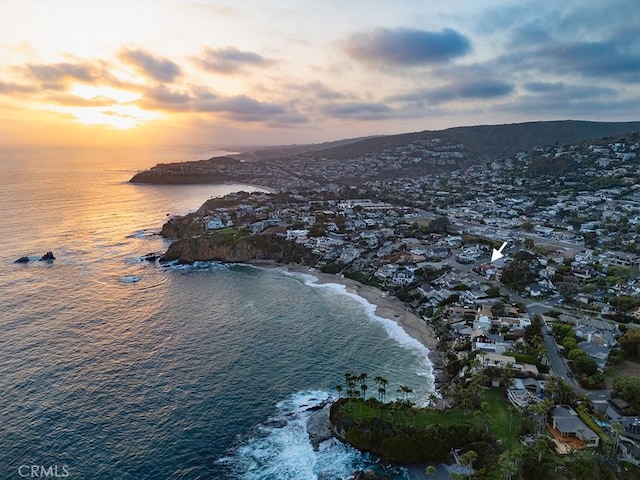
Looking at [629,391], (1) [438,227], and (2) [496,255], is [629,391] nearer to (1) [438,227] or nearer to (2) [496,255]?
(2) [496,255]

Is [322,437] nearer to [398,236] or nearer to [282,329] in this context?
[282,329]

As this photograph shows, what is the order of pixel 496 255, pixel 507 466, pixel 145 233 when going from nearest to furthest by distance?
pixel 507 466, pixel 496 255, pixel 145 233

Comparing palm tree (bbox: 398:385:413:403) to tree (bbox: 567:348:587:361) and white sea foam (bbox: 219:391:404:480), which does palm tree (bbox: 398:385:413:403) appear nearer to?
white sea foam (bbox: 219:391:404:480)

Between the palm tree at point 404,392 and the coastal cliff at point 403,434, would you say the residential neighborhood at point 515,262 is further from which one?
the coastal cliff at point 403,434

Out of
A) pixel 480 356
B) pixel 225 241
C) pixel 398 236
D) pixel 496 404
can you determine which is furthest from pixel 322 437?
pixel 398 236

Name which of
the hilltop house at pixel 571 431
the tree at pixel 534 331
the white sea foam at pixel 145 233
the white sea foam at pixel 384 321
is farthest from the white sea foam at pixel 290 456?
the white sea foam at pixel 145 233

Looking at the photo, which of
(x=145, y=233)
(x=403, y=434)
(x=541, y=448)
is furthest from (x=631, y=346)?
(x=145, y=233)
